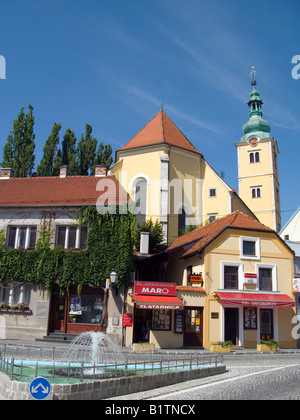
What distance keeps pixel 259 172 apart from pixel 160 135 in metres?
25.4

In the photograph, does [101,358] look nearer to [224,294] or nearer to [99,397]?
[99,397]

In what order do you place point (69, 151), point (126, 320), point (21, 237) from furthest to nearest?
point (69, 151) < point (21, 237) < point (126, 320)

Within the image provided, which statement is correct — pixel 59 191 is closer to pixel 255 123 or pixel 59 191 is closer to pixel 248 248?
pixel 248 248

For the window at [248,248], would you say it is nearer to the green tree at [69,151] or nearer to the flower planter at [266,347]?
the flower planter at [266,347]

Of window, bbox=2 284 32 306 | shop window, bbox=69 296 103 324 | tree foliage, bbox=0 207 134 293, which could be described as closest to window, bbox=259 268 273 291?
tree foliage, bbox=0 207 134 293

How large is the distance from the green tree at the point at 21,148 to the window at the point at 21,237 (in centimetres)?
1888

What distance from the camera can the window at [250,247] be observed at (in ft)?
92.9

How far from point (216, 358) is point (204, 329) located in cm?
1069

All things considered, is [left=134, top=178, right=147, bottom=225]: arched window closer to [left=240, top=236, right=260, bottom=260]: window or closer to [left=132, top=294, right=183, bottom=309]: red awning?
[left=240, top=236, right=260, bottom=260]: window

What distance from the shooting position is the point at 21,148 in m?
46.7

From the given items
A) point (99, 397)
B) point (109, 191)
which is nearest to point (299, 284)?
point (109, 191)

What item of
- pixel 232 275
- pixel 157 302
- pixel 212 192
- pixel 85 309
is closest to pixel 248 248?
pixel 232 275

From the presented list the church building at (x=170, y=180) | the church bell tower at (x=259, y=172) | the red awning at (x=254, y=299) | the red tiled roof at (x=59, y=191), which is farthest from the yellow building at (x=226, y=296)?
the church bell tower at (x=259, y=172)
